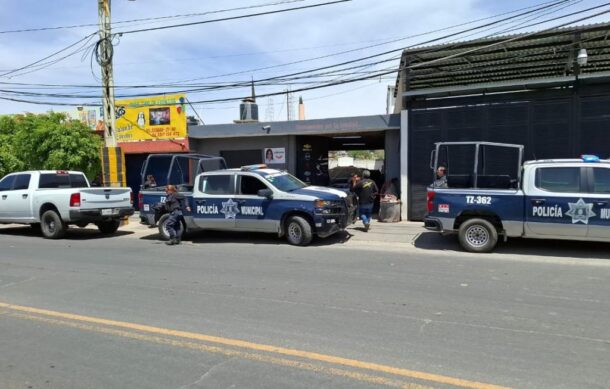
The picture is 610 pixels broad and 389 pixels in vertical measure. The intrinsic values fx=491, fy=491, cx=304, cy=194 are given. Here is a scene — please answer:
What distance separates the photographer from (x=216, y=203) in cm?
1195

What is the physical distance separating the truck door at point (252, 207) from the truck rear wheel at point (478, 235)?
410cm

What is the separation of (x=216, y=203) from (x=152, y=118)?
32.1 ft

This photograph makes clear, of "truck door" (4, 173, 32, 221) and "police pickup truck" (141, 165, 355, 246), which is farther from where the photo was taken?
"truck door" (4, 173, 32, 221)

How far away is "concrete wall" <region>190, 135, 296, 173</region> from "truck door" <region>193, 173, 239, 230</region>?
6644 mm

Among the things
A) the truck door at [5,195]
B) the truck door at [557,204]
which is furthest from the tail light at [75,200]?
the truck door at [557,204]

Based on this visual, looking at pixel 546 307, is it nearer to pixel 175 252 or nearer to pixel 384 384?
pixel 384 384

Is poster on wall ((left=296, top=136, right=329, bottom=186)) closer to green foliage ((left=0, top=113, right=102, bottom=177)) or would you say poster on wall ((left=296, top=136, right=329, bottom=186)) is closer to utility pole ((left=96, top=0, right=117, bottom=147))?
utility pole ((left=96, top=0, right=117, bottom=147))

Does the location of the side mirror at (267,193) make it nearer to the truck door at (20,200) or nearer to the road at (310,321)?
the road at (310,321)

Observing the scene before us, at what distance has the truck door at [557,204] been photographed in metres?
9.01

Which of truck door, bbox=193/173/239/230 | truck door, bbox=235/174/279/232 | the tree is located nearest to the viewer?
truck door, bbox=235/174/279/232

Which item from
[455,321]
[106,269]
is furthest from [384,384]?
[106,269]

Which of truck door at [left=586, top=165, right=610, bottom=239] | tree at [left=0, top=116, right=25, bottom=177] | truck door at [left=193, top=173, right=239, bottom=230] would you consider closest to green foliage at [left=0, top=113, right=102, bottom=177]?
tree at [left=0, top=116, right=25, bottom=177]

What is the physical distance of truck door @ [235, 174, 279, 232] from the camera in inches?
448

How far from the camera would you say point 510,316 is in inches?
215
